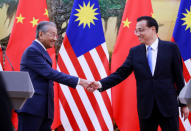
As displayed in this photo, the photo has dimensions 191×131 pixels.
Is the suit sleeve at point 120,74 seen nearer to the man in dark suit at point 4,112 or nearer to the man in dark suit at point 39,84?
the man in dark suit at point 39,84

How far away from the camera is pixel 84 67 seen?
14.3 ft

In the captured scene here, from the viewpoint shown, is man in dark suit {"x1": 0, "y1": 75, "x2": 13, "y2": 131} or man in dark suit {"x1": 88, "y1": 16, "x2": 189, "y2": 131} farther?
man in dark suit {"x1": 88, "y1": 16, "x2": 189, "y2": 131}

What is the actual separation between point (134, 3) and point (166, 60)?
1.40 meters

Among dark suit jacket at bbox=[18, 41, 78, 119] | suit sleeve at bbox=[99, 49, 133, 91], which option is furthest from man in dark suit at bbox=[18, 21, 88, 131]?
suit sleeve at bbox=[99, 49, 133, 91]

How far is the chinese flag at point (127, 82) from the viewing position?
14.0 ft

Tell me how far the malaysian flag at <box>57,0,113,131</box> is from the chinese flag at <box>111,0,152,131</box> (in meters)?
0.12

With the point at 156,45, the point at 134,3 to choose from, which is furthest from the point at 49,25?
the point at 134,3

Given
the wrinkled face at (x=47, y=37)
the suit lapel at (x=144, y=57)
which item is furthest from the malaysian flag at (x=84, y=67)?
the suit lapel at (x=144, y=57)

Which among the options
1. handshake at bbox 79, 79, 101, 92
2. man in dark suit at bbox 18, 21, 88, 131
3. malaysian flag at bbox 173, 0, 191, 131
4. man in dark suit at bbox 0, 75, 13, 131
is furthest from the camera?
malaysian flag at bbox 173, 0, 191, 131

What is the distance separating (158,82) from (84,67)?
1.38 metres

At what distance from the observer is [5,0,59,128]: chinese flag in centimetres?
434

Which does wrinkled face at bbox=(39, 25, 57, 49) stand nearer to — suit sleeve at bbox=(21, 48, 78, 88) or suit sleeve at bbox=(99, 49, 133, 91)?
suit sleeve at bbox=(21, 48, 78, 88)

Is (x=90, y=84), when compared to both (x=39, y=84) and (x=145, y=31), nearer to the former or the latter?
(x=39, y=84)

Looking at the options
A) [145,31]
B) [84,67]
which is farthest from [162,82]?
[84,67]
